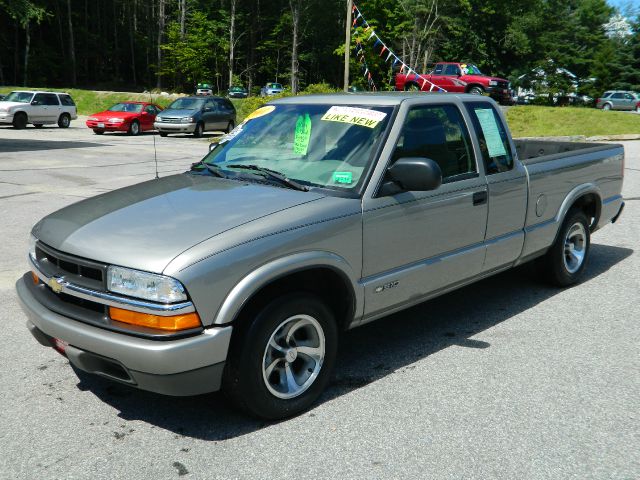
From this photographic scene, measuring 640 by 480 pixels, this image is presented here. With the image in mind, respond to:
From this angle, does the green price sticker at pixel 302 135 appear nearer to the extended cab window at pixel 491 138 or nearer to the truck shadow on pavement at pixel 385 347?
the extended cab window at pixel 491 138

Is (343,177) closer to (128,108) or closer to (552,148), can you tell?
(552,148)

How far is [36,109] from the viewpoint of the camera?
28.9 meters

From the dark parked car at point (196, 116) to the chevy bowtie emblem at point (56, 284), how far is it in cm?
2245

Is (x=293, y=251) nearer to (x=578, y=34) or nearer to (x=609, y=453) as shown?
(x=609, y=453)

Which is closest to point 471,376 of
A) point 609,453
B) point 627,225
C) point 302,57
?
point 609,453

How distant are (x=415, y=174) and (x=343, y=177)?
429 mm

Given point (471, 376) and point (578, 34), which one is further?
point (578, 34)

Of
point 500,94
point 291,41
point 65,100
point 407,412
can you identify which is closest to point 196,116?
point 65,100

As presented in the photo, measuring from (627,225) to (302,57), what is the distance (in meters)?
61.8

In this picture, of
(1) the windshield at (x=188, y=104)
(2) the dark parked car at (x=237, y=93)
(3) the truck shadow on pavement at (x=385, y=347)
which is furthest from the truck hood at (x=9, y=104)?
(2) the dark parked car at (x=237, y=93)

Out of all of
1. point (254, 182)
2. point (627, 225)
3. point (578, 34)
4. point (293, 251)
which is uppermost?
point (578, 34)

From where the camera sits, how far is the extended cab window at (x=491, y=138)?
15.7ft

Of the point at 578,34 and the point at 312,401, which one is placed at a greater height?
the point at 578,34

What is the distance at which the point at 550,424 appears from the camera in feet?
11.4
